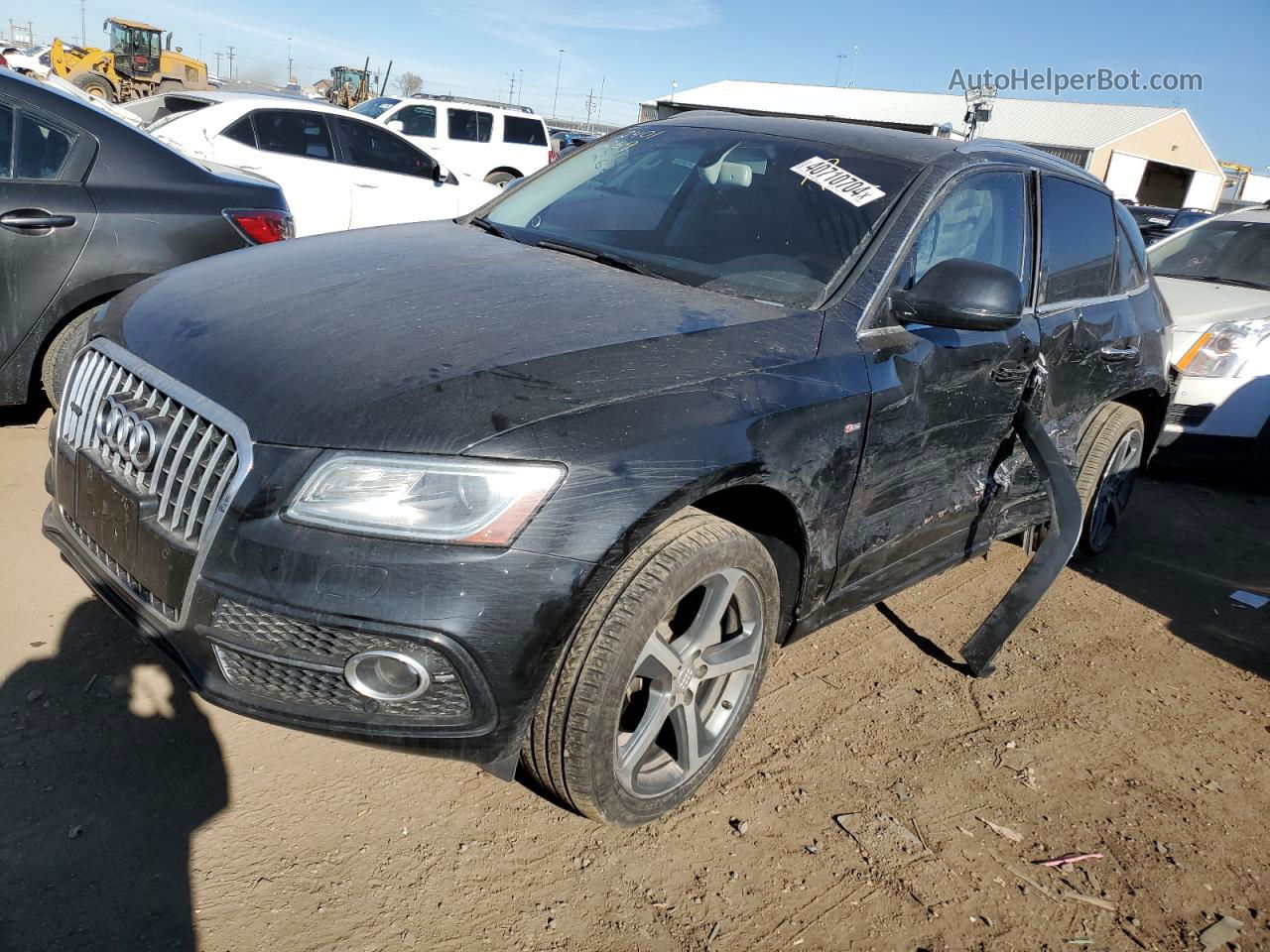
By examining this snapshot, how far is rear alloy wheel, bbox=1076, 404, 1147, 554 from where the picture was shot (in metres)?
4.22

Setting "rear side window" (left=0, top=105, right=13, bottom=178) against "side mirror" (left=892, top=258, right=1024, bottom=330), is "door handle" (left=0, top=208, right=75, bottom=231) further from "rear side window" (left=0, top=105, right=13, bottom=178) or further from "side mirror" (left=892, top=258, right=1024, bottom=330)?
"side mirror" (left=892, top=258, right=1024, bottom=330)

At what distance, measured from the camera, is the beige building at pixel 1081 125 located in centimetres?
4544

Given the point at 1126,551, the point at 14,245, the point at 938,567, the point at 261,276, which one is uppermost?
the point at 261,276

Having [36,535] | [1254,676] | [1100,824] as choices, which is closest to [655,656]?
[1100,824]

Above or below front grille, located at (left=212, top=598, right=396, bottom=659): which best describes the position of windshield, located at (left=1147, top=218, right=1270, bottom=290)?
above

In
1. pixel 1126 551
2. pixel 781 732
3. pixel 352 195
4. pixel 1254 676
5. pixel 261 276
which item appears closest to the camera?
pixel 261 276

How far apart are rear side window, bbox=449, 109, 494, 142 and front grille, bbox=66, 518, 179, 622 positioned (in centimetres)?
1402

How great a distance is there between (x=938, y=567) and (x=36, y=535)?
129 inches

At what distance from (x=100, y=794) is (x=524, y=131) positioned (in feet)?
50.7

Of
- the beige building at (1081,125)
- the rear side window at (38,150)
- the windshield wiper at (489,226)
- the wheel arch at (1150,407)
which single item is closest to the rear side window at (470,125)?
the rear side window at (38,150)

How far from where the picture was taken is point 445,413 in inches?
76.4

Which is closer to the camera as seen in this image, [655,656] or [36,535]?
[655,656]

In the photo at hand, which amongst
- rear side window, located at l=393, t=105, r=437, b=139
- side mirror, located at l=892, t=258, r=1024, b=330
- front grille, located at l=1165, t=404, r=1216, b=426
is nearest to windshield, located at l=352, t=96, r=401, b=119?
rear side window, located at l=393, t=105, r=437, b=139

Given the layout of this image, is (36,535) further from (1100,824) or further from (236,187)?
(1100,824)
